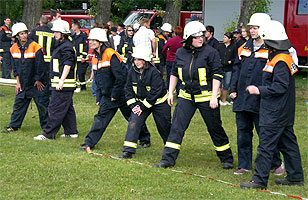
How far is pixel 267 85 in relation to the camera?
639cm

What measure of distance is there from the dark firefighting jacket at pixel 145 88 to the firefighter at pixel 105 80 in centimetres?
46

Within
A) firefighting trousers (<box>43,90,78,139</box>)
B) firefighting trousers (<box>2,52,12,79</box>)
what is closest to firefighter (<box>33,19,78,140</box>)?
firefighting trousers (<box>43,90,78,139</box>)

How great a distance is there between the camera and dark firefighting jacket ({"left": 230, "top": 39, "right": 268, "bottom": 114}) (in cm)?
680

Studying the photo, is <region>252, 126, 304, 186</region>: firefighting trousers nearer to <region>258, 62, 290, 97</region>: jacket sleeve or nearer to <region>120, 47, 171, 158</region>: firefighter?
<region>258, 62, 290, 97</region>: jacket sleeve

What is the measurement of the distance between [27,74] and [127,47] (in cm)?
484

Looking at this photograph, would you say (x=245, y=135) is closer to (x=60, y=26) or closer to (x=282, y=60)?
(x=282, y=60)

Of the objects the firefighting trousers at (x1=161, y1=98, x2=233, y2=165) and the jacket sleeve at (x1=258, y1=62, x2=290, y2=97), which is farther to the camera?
the firefighting trousers at (x1=161, y1=98, x2=233, y2=165)

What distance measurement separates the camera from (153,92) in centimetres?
787

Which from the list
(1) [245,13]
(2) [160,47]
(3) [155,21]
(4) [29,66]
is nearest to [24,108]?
(4) [29,66]

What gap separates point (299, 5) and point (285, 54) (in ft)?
45.7

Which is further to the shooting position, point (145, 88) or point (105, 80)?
point (105, 80)

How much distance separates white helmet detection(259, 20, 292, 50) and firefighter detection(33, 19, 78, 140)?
4.03 m

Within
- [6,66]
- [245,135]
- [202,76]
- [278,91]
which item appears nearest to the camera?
[278,91]

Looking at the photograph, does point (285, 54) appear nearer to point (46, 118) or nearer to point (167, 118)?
point (167, 118)
